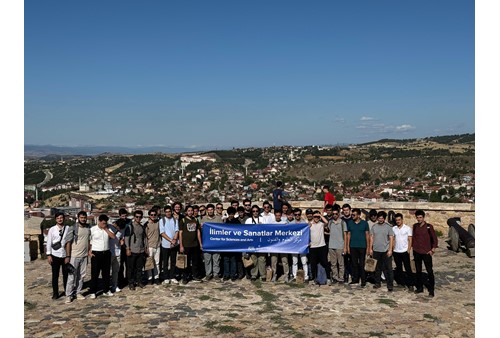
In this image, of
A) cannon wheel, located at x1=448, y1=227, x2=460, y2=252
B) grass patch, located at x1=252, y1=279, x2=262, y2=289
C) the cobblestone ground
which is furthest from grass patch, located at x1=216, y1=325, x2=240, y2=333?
cannon wheel, located at x1=448, y1=227, x2=460, y2=252

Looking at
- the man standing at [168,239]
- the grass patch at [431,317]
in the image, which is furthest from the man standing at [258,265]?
the grass patch at [431,317]

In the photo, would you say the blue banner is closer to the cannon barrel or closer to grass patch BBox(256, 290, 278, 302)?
grass patch BBox(256, 290, 278, 302)

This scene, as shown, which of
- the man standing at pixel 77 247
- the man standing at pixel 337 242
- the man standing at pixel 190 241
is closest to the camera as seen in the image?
the man standing at pixel 77 247

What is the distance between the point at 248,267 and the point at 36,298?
13.6 ft

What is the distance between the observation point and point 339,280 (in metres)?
9.20

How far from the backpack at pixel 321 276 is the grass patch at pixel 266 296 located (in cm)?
117

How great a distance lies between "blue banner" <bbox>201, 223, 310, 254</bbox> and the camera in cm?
944

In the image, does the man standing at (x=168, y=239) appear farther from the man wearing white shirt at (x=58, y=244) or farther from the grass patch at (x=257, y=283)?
the man wearing white shirt at (x=58, y=244)

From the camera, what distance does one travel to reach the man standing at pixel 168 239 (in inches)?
361

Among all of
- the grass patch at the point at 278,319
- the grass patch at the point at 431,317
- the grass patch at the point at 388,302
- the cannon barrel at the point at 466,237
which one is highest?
the cannon barrel at the point at 466,237

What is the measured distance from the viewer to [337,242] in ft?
29.7
